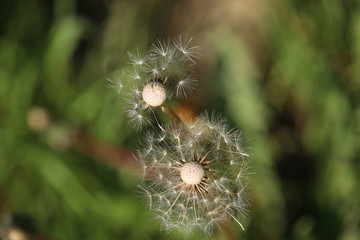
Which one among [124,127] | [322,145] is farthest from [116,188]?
[322,145]

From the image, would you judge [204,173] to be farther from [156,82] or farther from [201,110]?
[201,110]

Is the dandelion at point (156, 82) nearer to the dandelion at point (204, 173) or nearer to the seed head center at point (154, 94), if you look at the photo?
the seed head center at point (154, 94)

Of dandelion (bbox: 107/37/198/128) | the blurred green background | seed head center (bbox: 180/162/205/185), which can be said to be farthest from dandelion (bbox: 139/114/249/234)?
the blurred green background

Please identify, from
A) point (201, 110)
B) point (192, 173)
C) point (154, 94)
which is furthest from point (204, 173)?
point (201, 110)

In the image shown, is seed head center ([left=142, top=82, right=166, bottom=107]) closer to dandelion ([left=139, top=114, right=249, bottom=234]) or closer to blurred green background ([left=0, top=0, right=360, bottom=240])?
dandelion ([left=139, top=114, right=249, bottom=234])

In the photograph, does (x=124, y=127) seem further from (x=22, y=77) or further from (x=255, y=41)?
(x=255, y=41)

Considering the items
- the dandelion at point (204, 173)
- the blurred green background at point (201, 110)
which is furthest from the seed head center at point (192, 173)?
the blurred green background at point (201, 110)
